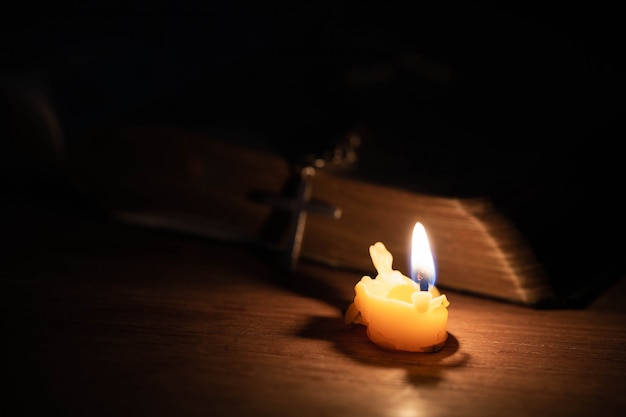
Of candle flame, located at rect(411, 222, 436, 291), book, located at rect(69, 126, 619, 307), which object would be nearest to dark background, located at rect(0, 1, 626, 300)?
book, located at rect(69, 126, 619, 307)

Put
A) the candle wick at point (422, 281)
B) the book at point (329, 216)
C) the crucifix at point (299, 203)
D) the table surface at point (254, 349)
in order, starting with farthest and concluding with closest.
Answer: the crucifix at point (299, 203)
the book at point (329, 216)
the candle wick at point (422, 281)
the table surface at point (254, 349)

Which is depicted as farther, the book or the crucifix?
the crucifix

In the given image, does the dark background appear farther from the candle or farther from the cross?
the candle

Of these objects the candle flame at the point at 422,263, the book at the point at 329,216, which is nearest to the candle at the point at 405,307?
the candle flame at the point at 422,263

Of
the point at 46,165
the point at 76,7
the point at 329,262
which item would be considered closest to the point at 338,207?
the point at 329,262

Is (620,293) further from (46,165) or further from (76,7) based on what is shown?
(76,7)

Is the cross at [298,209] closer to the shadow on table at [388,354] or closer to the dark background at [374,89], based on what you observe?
the dark background at [374,89]
